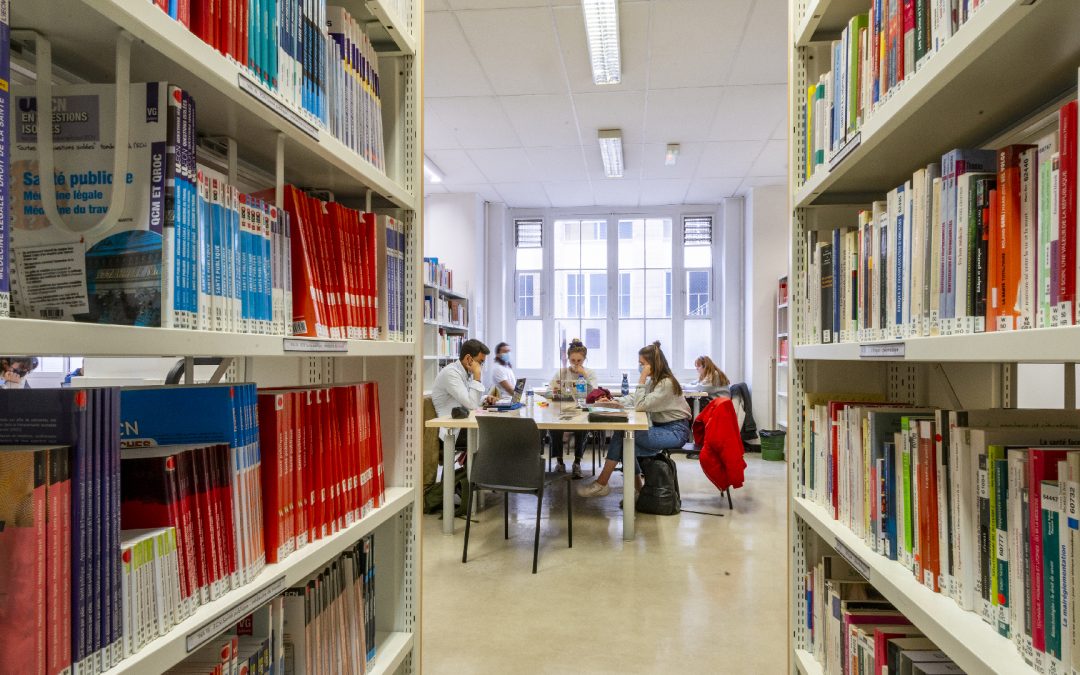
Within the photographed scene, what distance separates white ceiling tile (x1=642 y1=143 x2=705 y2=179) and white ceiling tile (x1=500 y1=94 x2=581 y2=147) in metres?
0.81

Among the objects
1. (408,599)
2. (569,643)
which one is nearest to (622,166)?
(569,643)

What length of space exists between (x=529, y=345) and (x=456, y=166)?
292 centimetres

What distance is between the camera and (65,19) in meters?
0.83

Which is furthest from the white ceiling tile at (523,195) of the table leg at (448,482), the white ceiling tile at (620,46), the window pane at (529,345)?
the table leg at (448,482)

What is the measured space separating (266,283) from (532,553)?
9.62 ft

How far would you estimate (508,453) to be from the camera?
3.54m

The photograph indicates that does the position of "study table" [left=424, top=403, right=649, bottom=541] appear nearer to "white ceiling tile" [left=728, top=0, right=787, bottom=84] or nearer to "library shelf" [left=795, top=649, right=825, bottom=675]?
"library shelf" [left=795, top=649, right=825, bottom=675]

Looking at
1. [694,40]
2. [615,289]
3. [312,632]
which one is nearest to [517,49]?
[694,40]

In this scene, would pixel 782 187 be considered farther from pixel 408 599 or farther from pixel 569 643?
pixel 408 599

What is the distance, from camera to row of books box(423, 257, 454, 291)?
6147 millimetres

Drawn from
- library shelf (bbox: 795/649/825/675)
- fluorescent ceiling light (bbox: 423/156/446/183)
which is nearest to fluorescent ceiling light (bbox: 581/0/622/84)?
fluorescent ceiling light (bbox: 423/156/446/183)

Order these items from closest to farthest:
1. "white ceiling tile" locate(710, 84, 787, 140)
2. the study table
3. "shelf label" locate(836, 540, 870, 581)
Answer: "shelf label" locate(836, 540, 870, 581) → the study table → "white ceiling tile" locate(710, 84, 787, 140)

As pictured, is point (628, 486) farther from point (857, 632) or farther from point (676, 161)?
point (676, 161)

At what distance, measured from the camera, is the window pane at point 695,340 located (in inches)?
323
